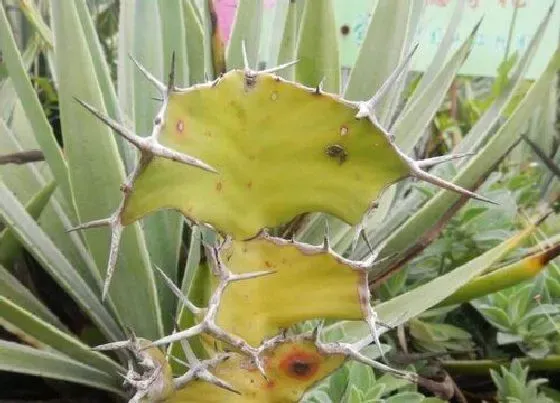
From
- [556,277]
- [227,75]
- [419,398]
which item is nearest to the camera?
[227,75]

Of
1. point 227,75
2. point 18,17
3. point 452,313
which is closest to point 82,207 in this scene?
point 227,75

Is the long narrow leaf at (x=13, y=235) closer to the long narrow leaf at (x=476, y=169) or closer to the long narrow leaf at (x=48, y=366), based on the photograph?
the long narrow leaf at (x=48, y=366)

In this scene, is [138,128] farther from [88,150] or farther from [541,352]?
[541,352]

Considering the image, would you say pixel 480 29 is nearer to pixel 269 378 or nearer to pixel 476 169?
pixel 476 169

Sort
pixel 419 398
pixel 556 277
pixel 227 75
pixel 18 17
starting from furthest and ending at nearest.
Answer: pixel 18 17 → pixel 556 277 → pixel 419 398 → pixel 227 75

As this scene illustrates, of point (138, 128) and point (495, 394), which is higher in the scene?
point (138, 128)

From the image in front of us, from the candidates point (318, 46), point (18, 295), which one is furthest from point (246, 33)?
point (18, 295)
